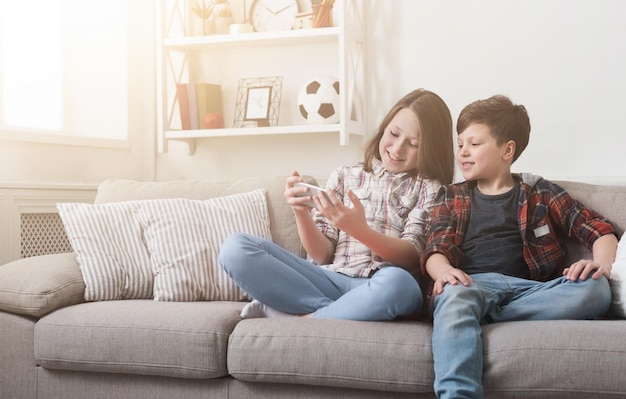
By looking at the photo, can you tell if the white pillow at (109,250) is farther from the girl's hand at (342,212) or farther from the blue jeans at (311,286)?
the girl's hand at (342,212)

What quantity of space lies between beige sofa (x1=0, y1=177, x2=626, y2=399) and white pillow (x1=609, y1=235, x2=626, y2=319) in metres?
0.14

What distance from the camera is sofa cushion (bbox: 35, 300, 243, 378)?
6.72ft

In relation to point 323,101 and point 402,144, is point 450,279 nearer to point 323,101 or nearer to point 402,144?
point 402,144

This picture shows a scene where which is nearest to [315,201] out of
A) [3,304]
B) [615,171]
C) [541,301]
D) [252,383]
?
[252,383]

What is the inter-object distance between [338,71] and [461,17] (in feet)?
1.72

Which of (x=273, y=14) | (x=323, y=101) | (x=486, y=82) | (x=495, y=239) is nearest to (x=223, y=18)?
(x=273, y=14)

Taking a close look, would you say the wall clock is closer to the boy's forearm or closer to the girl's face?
the girl's face

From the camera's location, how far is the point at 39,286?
2.24 m

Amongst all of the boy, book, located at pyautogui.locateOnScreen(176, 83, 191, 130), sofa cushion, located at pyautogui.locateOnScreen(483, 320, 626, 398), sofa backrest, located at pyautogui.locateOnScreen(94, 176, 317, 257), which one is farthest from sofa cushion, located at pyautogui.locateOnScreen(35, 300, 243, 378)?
book, located at pyautogui.locateOnScreen(176, 83, 191, 130)

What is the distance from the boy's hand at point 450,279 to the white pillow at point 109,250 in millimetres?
925

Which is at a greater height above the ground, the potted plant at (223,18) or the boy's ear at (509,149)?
the potted plant at (223,18)

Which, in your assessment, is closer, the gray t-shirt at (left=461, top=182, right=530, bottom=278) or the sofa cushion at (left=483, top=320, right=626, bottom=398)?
the sofa cushion at (left=483, top=320, right=626, bottom=398)

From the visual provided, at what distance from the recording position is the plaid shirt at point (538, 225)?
2.20 m

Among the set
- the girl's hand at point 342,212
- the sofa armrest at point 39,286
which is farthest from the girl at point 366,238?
the sofa armrest at point 39,286
